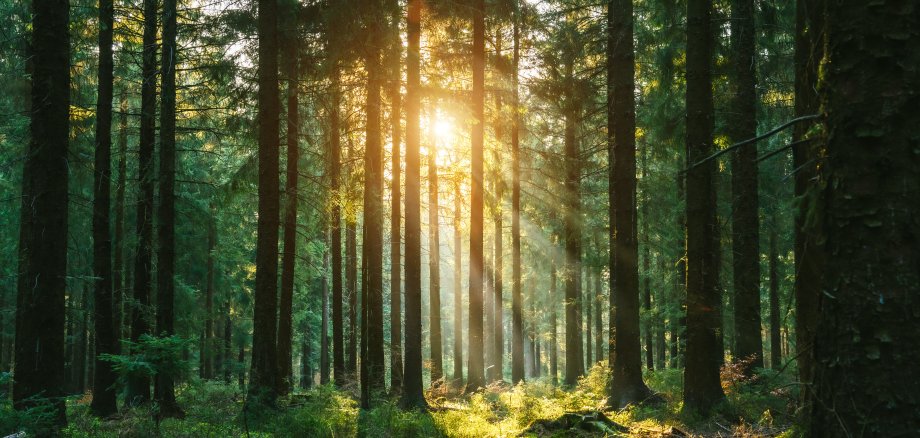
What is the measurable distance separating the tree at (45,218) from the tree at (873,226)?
965 cm

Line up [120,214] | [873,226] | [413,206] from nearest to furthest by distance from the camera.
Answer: [873,226] < [413,206] < [120,214]

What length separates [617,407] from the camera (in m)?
11.6

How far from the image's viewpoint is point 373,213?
41.6 feet

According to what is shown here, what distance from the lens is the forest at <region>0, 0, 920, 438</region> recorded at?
2.94 meters

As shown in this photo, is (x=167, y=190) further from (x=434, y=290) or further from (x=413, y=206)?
(x=434, y=290)

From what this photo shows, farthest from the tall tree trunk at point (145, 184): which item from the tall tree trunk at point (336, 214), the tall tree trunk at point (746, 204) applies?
the tall tree trunk at point (746, 204)

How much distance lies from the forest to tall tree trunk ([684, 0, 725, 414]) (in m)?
0.04

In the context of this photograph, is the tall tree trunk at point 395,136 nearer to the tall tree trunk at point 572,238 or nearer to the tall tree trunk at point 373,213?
the tall tree trunk at point 373,213

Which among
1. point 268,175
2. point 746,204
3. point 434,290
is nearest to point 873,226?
Answer: point 268,175

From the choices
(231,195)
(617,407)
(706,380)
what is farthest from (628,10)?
(231,195)

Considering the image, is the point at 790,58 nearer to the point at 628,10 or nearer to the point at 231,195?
the point at 628,10

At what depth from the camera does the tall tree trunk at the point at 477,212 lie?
15.7 m

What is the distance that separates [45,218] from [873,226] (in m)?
9.85

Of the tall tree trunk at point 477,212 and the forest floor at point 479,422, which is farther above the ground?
the tall tree trunk at point 477,212
